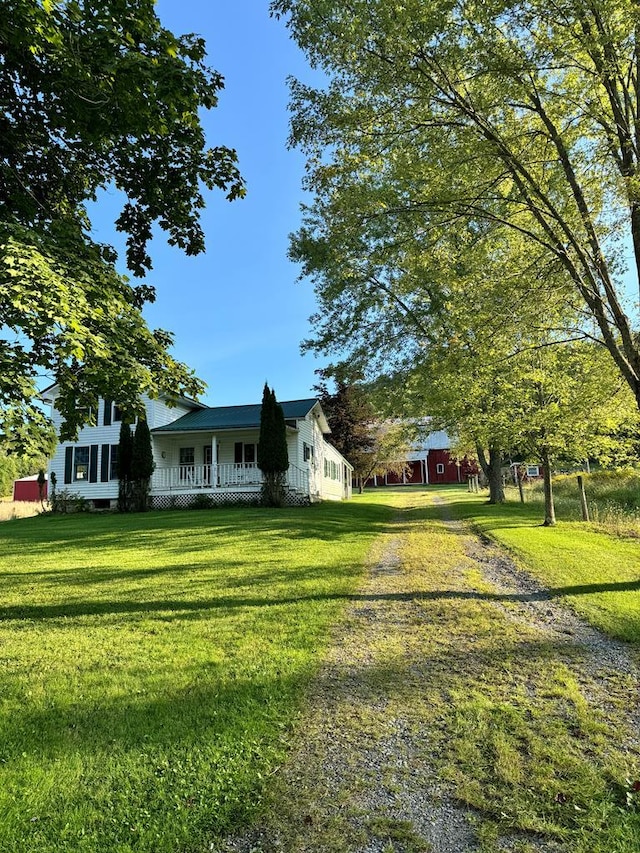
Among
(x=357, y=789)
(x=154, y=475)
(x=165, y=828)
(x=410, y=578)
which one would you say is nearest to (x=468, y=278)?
(x=410, y=578)

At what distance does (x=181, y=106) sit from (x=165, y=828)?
581 cm

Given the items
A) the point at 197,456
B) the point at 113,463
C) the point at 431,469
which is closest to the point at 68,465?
the point at 113,463

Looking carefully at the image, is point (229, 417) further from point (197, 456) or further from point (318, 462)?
point (318, 462)

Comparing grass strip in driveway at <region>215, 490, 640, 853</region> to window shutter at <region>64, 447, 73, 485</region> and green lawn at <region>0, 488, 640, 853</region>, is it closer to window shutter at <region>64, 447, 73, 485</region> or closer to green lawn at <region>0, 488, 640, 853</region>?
green lawn at <region>0, 488, 640, 853</region>

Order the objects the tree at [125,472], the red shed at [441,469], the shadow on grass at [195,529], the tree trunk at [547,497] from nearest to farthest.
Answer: the shadow on grass at [195,529]
the tree trunk at [547,497]
the tree at [125,472]
the red shed at [441,469]

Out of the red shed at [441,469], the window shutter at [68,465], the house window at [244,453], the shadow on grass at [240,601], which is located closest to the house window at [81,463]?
the window shutter at [68,465]

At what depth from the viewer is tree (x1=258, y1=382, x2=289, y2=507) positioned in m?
20.5

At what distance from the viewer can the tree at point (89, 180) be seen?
4.30 m

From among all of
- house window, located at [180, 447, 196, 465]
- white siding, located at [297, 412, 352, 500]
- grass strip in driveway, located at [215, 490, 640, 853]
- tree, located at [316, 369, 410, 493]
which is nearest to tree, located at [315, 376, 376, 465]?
tree, located at [316, 369, 410, 493]

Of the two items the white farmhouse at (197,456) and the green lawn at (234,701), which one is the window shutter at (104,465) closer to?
the white farmhouse at (197,456)

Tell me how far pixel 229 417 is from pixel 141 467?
14.7 ft

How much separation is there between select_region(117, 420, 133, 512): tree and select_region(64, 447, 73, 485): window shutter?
11.5 feet

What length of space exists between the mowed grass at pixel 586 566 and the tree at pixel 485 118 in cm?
254

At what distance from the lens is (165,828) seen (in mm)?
2309
